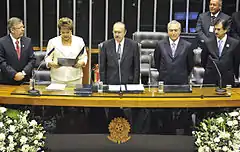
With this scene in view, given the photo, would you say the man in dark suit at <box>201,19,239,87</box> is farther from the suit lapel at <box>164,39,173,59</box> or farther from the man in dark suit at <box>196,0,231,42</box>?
the man in dark suit at <box>196,0,231,42</box>

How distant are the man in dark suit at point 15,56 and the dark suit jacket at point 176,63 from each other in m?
1.29

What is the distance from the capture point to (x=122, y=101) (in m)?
3.62

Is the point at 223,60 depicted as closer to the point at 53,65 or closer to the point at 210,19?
the point at 210,19

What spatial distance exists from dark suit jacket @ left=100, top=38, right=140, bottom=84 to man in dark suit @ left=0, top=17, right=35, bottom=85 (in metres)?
0.70

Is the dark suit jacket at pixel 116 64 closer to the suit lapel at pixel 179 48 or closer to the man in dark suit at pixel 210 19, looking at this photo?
the suit lapel at pixel 179 48

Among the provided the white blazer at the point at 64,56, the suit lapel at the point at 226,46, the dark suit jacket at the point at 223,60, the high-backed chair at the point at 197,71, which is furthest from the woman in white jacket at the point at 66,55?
the high-backed chair at the point at 197,71

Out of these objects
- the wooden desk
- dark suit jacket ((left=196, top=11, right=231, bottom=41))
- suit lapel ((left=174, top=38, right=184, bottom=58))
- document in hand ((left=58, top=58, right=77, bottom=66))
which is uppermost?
dark suit jacket ((left=196, top=11, right=231, bottom=41))

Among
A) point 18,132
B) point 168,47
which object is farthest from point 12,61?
point 168,47

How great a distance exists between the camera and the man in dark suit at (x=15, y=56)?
4.20 meters

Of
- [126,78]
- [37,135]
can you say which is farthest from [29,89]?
[126,78]

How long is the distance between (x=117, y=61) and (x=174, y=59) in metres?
0.59

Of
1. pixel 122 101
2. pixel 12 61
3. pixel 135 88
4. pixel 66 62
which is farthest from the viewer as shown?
pixel 12 61

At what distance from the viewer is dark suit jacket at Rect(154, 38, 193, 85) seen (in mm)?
4496

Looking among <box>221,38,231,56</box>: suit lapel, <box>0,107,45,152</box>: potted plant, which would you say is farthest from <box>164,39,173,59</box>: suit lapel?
<box>0,107,45,152</box>: potted plant
